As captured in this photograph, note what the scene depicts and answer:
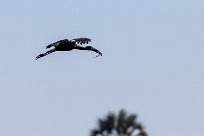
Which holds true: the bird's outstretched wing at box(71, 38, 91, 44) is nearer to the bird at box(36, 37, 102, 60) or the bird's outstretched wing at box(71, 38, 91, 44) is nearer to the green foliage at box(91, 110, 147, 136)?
the bird at box(36, 37, 102, 60)

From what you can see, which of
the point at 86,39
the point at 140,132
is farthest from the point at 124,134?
the point at 86,39

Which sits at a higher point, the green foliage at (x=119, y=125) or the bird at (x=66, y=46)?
the green foliage at (x=119, y=125)

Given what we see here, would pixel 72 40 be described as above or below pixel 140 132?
below

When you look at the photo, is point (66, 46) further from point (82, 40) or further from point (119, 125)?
point (119, 125)

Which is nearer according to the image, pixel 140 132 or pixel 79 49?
pixel 79 49

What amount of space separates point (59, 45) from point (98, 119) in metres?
36.2

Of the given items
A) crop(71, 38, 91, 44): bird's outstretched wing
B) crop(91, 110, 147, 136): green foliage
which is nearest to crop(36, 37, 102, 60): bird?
crop(71, 38, 91, 44): bird's outstretched wing

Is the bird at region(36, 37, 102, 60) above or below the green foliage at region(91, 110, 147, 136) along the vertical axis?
below

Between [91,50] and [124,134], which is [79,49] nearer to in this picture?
[91,50]

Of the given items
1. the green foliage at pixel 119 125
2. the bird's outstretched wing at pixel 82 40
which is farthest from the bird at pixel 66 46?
the green foliage at pixel 119 125

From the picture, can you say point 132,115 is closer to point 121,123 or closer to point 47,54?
point 121,123

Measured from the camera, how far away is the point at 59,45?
43000 mm

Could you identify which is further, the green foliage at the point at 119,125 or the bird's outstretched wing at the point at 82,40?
the green foliage at the point at 119,125

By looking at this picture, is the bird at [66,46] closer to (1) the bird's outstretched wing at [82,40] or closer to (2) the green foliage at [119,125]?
(1) the bird's outstretched wing at [82,40]
